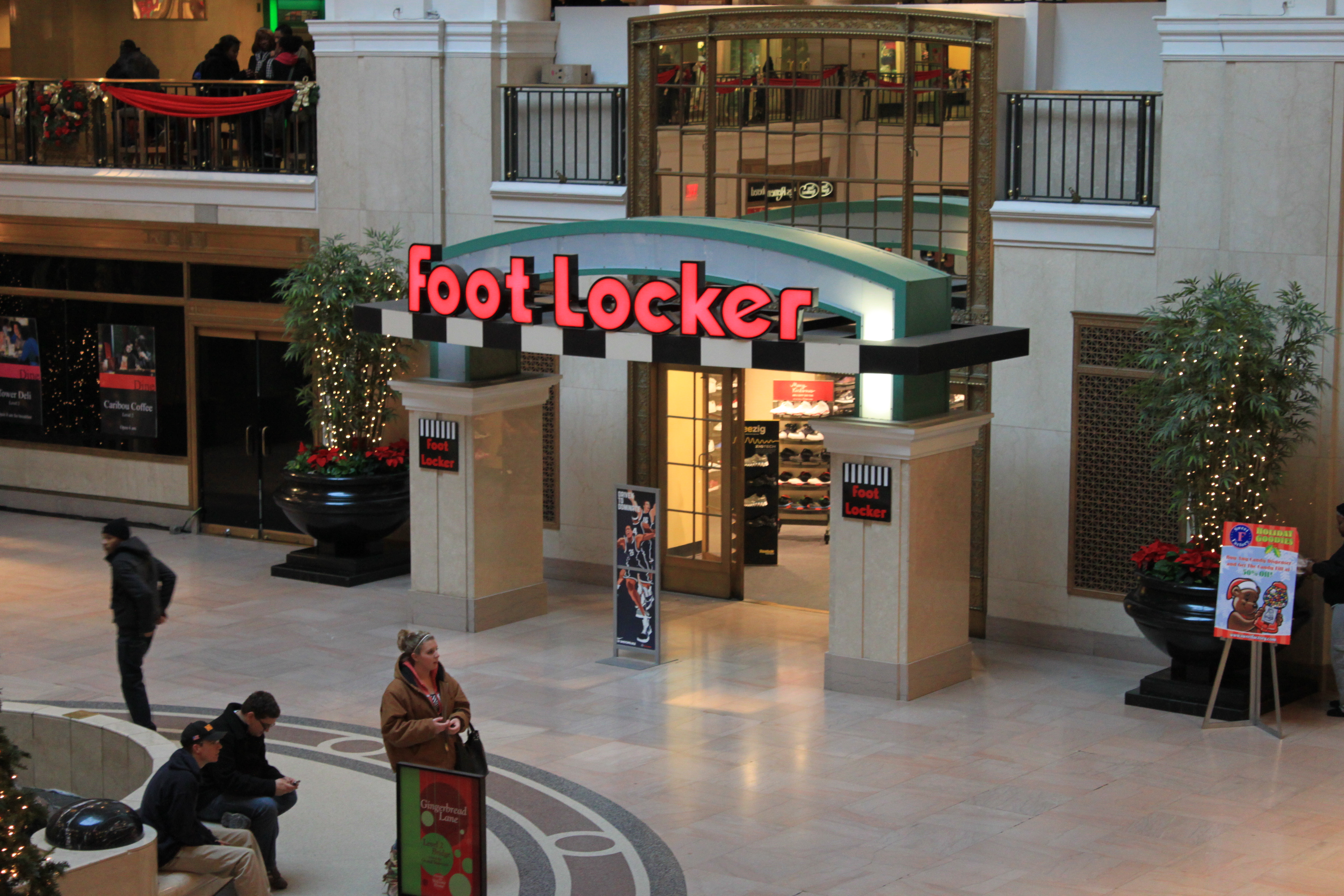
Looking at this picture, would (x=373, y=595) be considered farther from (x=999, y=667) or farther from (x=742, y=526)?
(x=999, y=667)

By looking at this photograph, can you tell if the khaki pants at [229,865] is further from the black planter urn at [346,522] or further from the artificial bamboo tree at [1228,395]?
the black planter urn at [346,522]

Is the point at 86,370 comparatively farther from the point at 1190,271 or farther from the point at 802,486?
the point at 1190,271

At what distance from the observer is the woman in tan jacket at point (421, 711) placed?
9141 millimetres

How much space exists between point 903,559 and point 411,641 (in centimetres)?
490

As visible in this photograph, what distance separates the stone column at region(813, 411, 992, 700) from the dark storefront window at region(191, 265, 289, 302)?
7736 mm

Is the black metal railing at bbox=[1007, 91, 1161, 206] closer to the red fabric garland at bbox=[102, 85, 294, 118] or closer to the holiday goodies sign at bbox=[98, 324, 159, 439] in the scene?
the red fabric garland at bbox=[102, 85, 294, 118]

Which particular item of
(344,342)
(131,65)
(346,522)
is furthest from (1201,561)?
(131,65)

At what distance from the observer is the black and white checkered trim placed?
12.4 metres

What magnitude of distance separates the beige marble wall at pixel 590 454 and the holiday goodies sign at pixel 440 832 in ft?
26.9

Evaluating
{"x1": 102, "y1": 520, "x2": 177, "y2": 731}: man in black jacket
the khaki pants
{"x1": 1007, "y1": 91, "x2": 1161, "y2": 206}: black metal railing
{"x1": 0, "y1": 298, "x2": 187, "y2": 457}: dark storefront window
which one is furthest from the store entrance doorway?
the khaki pants

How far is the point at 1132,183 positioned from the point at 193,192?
10.1 meters

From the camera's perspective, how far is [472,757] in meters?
9.44

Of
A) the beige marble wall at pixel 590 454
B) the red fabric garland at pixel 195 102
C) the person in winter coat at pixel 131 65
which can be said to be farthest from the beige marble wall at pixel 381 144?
the person in winter coat at pixel 131 65

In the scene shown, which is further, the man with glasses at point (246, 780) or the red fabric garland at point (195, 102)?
the red fabric garland at point (195, 102)
